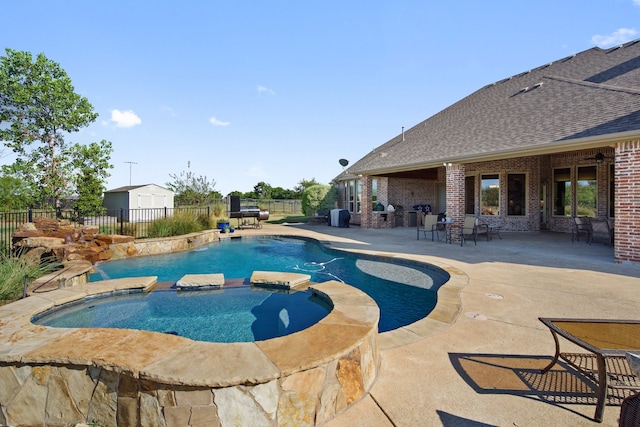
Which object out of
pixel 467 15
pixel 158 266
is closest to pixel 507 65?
pixel 467 15

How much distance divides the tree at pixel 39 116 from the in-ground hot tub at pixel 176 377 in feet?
67.9

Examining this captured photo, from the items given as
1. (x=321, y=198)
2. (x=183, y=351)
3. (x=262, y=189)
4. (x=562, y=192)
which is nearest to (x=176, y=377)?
(x=183, y=351)

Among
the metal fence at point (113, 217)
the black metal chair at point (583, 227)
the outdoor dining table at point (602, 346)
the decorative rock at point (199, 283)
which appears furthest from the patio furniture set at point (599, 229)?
the metal fence at point (113, 217)

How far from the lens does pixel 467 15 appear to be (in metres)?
10.5

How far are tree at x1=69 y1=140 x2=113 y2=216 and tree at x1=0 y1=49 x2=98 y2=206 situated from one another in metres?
0.99

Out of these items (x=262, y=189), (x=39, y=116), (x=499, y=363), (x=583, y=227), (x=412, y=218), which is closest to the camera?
(x=499, y=363)

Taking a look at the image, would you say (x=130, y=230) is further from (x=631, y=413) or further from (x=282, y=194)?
(x=282, y=194)

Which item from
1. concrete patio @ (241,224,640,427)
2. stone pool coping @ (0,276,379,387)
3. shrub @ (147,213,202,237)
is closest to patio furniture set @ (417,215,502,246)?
concrete patio @ (241,224,640,427)

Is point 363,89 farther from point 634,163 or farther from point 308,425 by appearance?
point 308,425

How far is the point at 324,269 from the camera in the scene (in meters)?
7.78

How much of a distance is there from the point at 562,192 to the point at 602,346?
1371 centimetres

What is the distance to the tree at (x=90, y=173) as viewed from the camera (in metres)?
16.7

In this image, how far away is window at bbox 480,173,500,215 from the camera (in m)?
13.6

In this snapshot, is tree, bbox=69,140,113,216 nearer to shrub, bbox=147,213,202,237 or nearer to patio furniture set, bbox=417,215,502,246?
shrub, bbox=147,213,202,237
